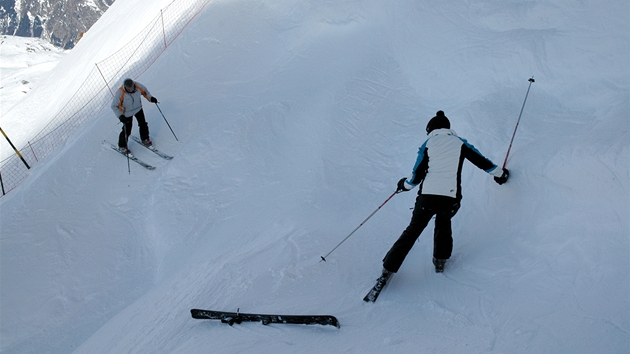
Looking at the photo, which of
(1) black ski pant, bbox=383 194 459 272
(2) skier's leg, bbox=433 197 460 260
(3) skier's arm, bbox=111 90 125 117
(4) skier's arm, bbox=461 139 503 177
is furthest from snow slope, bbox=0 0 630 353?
(3) skier's arm, bbox=111 90 125 117

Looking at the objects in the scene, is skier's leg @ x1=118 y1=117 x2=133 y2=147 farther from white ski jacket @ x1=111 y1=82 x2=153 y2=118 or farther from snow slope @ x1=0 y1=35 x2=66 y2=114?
snow slope @ x1=0 y1=35 x2=66 y2=114

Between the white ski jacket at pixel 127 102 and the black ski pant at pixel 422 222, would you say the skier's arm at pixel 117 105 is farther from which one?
the black ski pant at pixel 422 222

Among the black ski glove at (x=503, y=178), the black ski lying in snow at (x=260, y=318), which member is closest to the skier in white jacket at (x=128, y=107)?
the black ski lying in snow at (x=260, y=318)

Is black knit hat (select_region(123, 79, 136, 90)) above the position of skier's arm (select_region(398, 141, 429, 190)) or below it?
below

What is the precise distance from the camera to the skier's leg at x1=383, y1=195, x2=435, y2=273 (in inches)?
167

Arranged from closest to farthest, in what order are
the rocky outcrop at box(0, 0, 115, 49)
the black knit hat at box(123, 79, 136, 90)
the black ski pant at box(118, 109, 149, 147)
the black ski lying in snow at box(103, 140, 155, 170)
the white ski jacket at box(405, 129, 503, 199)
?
the white ski jacket at box(405, 129, 503, 199) < the black knit hat at box(123, 79, 136, 90) < the black ski lying in snow at box(103, 140, 155, 170) < the black ski pant at box(118, 109, 149, 147) < the rocky outcrop at box(0, 0, 115, 49)

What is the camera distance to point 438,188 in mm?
4234

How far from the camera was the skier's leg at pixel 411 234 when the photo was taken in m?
4.23

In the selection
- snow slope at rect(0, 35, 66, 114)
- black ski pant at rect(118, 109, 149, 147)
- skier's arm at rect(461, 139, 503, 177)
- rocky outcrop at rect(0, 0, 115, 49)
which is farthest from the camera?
rocky outcrop at rect(0, 0, 115, 49)

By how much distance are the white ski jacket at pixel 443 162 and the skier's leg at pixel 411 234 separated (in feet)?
0.58

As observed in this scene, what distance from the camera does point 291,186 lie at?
23.0 ft

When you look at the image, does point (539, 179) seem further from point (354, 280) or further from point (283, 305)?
point (283, 305)

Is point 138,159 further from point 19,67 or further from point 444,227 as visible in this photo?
point 19,67

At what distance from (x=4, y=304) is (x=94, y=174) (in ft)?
9.16
